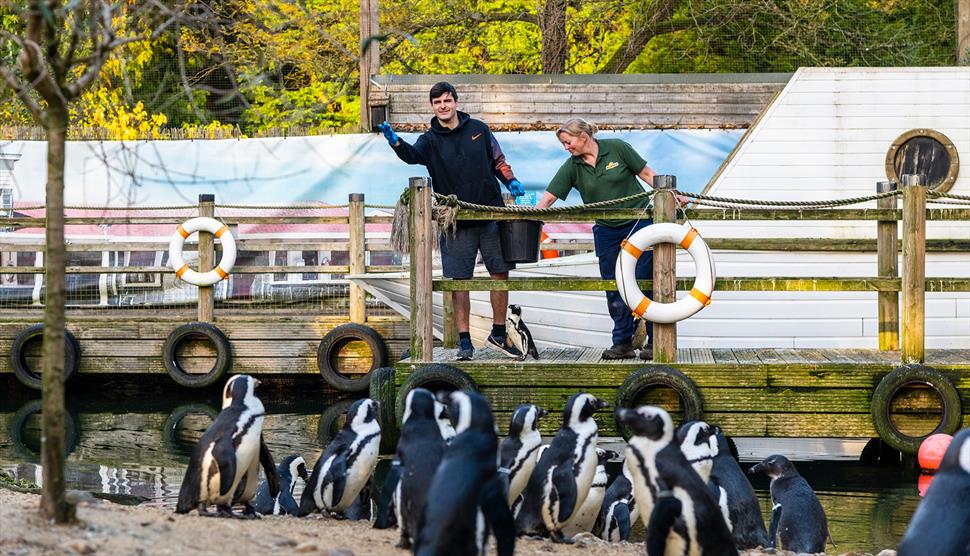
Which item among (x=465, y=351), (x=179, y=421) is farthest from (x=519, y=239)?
(x=179, y=421)

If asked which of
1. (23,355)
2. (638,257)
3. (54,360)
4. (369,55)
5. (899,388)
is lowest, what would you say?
(899,388)

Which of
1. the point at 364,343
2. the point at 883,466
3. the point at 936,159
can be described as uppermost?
the point at 936,159

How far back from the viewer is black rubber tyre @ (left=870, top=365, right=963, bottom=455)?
8.31 metres

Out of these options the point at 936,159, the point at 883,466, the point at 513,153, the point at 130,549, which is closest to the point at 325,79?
the point at 513,153

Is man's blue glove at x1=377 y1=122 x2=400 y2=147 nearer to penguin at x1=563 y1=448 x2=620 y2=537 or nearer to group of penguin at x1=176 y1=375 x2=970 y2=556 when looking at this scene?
group of penguin at x1=176 y1=375 x2=970 y2=556

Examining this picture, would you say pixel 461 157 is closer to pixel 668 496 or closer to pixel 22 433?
pixel 668 496

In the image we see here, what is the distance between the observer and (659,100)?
16.2 m

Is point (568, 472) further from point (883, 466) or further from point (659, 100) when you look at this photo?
point (659, 100)

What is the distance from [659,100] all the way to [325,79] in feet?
33.5

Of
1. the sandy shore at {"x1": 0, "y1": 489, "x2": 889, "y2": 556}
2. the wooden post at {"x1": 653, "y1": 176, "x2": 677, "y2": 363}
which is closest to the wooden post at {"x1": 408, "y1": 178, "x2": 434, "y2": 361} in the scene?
the wooden post at {"x1": 653, "y1": 176, "x2": 677, "y2": 363}

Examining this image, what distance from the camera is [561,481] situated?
6.77 meters

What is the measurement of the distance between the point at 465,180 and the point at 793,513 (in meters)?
3.30

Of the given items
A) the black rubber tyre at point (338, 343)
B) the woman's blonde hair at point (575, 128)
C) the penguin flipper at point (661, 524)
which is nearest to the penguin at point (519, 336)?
the woman's blonde hair at point (575, 128)

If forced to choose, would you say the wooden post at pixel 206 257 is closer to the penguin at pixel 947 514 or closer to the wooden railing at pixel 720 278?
the wooden railing at pixel 720 278
